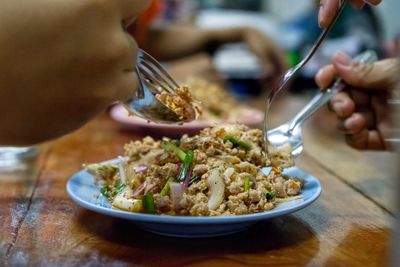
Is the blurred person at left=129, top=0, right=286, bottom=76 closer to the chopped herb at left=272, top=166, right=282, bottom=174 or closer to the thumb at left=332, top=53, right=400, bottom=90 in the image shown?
the thumb at left=332, top=53, right=400, bottom=90

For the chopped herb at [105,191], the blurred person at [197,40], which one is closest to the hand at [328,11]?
the chopped herb at [105,191]

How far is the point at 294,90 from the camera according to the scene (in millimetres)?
2814

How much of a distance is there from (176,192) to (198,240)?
0.06 metres

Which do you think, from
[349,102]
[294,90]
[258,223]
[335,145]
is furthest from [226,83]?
[258,223]

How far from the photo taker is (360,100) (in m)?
1.17

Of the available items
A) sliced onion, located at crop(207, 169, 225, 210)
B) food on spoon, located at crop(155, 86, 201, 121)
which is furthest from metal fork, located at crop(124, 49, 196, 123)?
sliced onion, located at crop(207, 169, 225, 210)

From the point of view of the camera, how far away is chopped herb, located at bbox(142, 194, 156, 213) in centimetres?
74

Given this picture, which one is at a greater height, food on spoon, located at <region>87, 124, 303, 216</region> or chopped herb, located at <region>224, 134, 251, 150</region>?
chopped herb, located at <region>224, 134, 251, 150</region>

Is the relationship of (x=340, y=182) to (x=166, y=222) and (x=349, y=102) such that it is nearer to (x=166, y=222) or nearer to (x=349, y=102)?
(x=349, y=102)

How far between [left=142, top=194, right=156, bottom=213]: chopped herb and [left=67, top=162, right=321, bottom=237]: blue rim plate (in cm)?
2

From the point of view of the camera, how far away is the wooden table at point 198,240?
2.28 feet

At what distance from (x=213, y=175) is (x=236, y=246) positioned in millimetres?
96

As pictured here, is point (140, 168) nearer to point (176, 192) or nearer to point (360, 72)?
point (176, 192)

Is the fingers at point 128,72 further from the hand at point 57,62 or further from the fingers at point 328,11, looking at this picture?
the fingers at point 328,11
